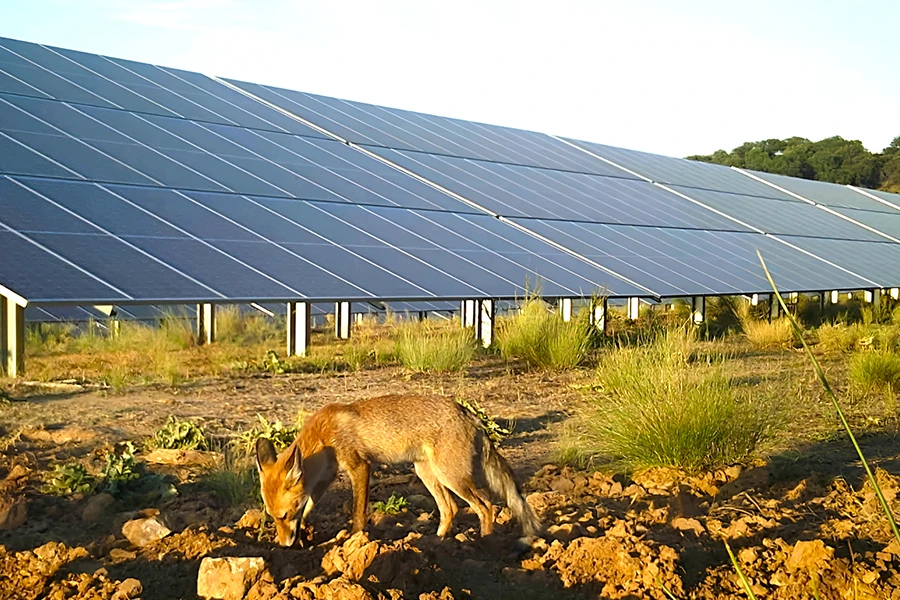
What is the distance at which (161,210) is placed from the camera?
12.8 metres

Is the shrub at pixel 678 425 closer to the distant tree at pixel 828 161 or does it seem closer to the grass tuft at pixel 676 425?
the grass tuft at pixel 676 425

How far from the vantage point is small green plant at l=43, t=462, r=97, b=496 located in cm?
607

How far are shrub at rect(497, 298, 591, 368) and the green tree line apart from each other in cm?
5631

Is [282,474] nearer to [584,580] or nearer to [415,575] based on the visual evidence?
[415,575]

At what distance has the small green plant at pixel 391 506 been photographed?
5.90 metres

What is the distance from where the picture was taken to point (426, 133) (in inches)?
933

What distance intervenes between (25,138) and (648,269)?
32.1 feet

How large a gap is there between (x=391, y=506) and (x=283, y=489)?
1.17m

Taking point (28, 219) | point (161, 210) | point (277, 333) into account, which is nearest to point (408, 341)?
point (161, 210)

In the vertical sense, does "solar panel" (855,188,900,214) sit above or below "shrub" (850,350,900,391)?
above

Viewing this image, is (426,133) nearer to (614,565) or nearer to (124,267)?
(124,267)

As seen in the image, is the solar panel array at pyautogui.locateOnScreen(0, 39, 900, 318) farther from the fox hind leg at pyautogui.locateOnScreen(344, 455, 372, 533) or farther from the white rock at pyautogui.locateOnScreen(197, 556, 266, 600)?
the white rock at pyautogui.locateOnScreen(197, 556, 266, 600)

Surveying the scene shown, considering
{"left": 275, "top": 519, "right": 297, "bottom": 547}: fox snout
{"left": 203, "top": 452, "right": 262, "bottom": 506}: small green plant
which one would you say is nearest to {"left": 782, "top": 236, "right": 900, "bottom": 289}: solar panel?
{"left": 203, "top": 452, "right": 262, "bottom": 506}: small green plant

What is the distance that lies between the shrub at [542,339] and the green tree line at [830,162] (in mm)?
56306
